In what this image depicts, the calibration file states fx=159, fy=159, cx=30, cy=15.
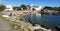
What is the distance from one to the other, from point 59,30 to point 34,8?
8711 cm

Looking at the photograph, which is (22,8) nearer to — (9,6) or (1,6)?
(9,6)

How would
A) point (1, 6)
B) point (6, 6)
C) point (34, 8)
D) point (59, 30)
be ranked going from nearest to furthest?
point (59, 30), point (1, 6), point (6, 6), point (34, 8)

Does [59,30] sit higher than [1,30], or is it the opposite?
[1,30]

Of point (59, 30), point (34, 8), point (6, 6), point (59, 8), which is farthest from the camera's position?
point (59, 8)

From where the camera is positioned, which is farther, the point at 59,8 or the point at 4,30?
the point at 59,8

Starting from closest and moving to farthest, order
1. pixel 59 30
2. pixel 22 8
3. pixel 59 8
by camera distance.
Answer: pixel 59 30, pixel 22 8, pixel 59 8

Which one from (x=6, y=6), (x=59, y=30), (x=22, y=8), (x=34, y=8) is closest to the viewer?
(x=59, y=30)

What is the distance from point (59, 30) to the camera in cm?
2439

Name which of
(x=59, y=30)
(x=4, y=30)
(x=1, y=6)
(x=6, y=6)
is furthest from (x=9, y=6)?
(x=4, y=30)

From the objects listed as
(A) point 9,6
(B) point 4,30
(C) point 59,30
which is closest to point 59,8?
(A) point 9,6

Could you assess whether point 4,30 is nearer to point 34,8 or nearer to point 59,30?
point 59,30

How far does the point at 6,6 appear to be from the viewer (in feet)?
270

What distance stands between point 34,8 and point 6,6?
107 feet

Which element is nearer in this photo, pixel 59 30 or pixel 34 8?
pixel 59 30
